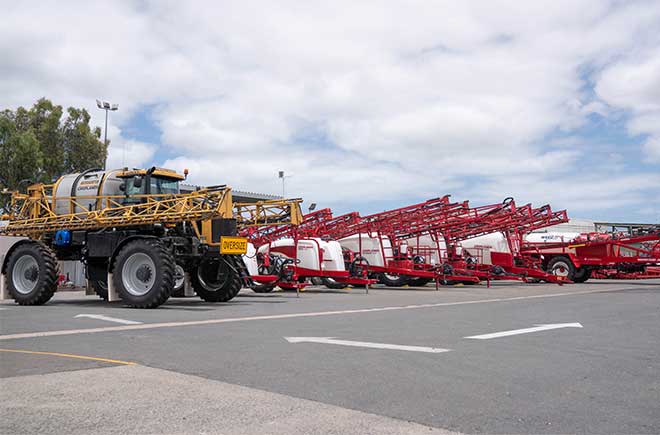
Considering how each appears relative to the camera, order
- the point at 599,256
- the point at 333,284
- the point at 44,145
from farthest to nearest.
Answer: the point at 44,145
the point at 599,256
the point at 333,284

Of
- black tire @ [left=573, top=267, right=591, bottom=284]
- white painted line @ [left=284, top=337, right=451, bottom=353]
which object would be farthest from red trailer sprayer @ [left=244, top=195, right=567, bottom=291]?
white painted line @ [left=284, top=337, right=451, bottom=353]

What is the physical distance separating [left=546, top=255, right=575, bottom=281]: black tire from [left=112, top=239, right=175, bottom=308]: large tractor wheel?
21.8 metres

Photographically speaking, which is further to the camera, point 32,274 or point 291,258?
point 291,258

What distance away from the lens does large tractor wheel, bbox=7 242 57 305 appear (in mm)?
14461

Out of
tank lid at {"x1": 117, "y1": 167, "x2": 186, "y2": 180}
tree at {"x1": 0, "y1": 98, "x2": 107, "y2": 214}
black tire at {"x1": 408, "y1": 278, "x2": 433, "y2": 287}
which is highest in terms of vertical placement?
tree at {"x1": 0, "y1": 98, "x2": 107, "y2": 214}

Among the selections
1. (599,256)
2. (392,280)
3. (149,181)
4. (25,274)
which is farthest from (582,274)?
(25,274)

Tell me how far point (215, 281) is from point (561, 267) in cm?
1990

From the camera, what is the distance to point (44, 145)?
32.7 meters

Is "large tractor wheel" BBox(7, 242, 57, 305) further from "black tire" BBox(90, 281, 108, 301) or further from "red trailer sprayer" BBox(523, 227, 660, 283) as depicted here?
"red trailer sprayer" BBox(523, 227, 660, 283)

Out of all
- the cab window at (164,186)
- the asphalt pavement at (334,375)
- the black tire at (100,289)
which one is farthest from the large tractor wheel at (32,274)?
the asphalt pavement at (334,375)

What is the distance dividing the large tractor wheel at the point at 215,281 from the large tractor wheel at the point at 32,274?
335cm

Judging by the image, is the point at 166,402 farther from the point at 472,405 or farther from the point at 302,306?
the point at 302,306

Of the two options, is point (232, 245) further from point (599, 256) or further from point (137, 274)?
point (599, 256)

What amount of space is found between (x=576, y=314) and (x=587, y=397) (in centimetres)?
793
